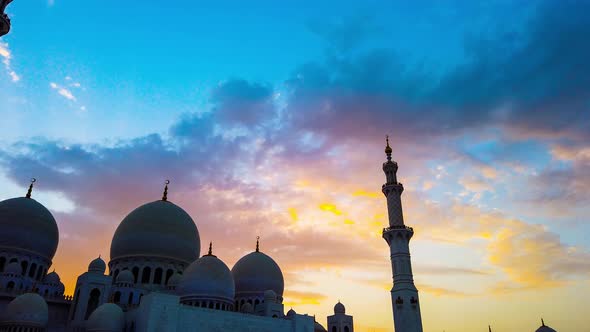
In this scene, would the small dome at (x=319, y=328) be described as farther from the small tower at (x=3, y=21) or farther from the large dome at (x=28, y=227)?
the small tower at (x=3, y=21)

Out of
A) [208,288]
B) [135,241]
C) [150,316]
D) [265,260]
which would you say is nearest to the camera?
[150,316]

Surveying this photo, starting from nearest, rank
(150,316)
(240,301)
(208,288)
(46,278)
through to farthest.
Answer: (150,316) < (208,288) < (46,278) < (240,301)

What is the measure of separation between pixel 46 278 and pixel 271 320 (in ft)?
60.9

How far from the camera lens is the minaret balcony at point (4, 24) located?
2505 cm

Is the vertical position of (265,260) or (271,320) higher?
(265,260)

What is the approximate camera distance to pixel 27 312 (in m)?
27.0

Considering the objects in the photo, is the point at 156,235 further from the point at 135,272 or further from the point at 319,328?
the point at 319,328

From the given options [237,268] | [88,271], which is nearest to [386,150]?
[237,268]

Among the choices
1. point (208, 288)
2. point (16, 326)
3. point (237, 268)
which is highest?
point (237, 268)

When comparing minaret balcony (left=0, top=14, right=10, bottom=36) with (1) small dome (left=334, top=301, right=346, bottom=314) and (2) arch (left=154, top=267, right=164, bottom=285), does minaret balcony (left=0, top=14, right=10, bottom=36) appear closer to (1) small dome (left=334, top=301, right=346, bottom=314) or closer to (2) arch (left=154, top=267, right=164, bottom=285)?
(2) arch (left=154, top=267, right=164, bottom=285)

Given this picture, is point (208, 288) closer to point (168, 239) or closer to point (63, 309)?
point (168, 239)

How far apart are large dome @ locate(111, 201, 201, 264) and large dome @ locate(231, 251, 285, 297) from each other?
4708 millimetres

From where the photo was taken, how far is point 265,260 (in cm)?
4216

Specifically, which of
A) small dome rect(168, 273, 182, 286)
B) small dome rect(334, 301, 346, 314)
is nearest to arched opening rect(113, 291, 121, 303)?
small dome rect(168, 273, 182, 286)
